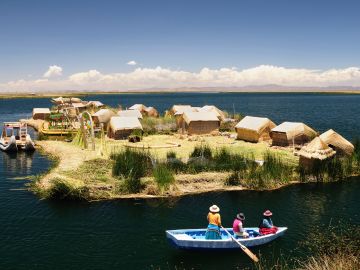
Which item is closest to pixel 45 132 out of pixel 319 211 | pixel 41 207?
pixel 41 207

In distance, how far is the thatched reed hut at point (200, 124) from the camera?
39969 mm

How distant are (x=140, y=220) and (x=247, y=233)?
5.19 metres

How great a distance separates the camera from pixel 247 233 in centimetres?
1515

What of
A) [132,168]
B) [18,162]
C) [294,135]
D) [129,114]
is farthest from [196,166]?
[129,114]

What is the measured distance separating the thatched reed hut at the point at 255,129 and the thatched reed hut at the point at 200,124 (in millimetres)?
4516

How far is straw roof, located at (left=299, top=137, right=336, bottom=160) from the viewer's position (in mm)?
23984

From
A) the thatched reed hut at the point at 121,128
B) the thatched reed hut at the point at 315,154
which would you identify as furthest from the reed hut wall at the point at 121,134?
the thatched reed hut at the point at 315,154

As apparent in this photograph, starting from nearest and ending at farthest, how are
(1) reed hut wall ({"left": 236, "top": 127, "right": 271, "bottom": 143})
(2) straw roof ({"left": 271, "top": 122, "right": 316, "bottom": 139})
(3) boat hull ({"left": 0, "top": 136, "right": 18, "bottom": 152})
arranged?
(2) straw roof ({"left": 271, "top": 122, "right": 316, "bottom": 139})
(3) boat hull ({"left": 0, "top": 136, "right": 18, "bottom": 152})
(1) reed hut wall ({"left": 236, "top": 127, "right": 271, "bottom": 143})

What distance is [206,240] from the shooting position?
46.5 feet

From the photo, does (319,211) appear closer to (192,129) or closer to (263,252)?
(263,252)

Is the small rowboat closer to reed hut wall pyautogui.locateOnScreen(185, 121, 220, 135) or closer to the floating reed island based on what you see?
the floating reed island

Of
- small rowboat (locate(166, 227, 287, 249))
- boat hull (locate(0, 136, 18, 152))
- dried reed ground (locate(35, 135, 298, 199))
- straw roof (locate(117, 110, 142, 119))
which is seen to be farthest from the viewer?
straw roof (locate(117, 110, 142, 119))

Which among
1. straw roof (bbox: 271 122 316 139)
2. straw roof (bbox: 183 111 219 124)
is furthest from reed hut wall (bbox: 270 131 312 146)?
straw roof (bbox: 183 111 219 124)

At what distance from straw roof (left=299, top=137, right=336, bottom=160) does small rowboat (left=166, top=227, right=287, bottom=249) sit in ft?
32.0
